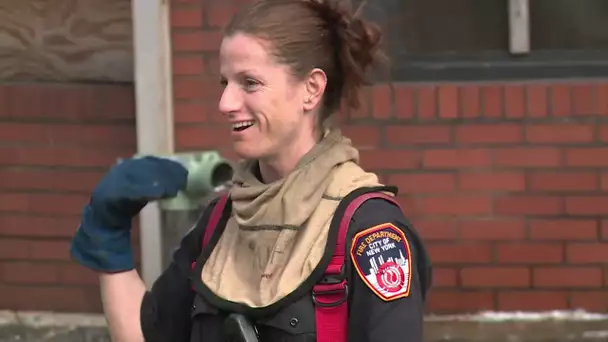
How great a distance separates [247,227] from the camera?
6.01 feet

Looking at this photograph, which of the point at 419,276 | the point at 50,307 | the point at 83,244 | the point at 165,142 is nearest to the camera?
the point at 419,276

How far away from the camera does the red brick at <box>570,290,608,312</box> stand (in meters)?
3.69

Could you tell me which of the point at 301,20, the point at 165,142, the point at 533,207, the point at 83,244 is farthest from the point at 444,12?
the point at 83,244

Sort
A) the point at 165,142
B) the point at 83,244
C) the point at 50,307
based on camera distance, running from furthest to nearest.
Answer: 1. the point at 50,307
2. the point at 165,142
3. the point at 83,244

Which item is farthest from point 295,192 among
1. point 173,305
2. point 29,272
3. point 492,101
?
point 29,272

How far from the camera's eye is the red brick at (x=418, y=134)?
143 inches

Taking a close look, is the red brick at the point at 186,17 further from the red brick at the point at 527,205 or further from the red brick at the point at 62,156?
the red brick at the point at 527,205

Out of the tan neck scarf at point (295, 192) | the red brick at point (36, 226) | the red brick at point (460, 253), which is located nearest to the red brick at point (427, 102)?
the red brick at point (460, 253)

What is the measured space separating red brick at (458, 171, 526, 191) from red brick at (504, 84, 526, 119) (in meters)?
0.23

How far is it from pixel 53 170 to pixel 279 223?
2.30 m

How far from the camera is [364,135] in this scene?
3.65 metres

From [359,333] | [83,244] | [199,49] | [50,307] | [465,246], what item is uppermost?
[199,49]

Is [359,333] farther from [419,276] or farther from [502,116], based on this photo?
[502,116]

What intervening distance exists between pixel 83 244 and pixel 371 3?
206 cm
